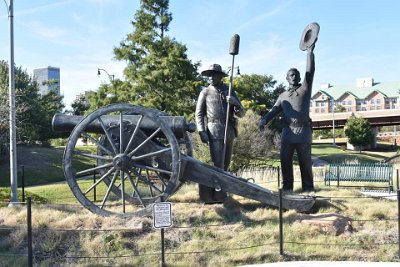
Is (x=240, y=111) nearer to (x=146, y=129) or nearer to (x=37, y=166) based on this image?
(x=146, y=129)

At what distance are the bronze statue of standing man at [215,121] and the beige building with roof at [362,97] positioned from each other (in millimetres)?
85581

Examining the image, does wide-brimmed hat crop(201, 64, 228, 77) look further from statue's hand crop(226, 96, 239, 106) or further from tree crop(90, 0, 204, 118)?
tree crop(90, 0, 204, 118)

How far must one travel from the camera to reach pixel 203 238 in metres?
7.74

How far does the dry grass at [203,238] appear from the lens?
23.2 ft

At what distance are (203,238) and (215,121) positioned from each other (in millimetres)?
2353

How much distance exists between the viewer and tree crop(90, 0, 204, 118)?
27.2m

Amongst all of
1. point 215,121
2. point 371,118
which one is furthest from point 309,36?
point 371,118

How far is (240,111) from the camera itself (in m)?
9.20

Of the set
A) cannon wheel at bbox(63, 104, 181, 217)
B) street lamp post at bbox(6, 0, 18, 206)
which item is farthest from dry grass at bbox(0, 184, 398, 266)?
street lamp post at bbox(6, 0, 18, 206)

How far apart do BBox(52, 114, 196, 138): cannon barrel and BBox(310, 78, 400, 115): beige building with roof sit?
86594 mm

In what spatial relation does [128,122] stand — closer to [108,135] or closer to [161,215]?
[108,135]

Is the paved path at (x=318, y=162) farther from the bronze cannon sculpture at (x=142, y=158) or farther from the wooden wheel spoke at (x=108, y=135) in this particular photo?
the wooden wheel spoke at (x=108, y=135)

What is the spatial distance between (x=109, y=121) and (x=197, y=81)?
781 inches

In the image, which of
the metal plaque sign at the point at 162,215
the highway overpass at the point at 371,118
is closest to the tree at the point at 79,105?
the highway overpass at the point at 371,118
